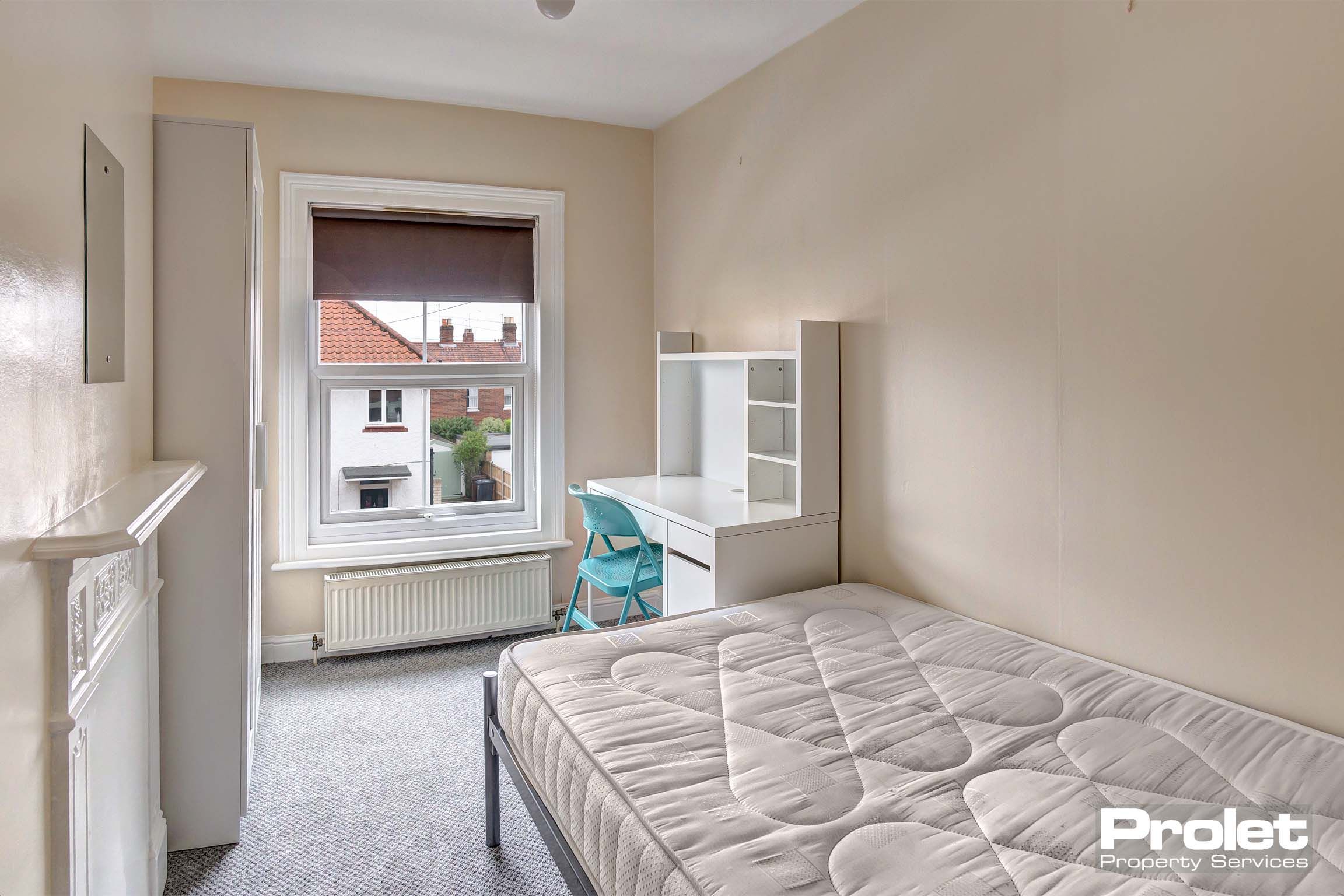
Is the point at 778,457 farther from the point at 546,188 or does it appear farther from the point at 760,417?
the point at 546,188

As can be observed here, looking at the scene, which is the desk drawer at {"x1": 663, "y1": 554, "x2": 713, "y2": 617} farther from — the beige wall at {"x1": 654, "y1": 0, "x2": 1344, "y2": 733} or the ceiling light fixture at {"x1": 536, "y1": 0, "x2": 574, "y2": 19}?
the ceiling light fixture at {"x1": 536, "y1": 0, "x2": 574, "y2": 19}

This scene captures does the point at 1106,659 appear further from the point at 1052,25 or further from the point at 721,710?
the point at 1052,25

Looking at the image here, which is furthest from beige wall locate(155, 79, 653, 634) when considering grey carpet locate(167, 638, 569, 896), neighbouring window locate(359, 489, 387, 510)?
grey carpet locate(167, 638, 569, 896)

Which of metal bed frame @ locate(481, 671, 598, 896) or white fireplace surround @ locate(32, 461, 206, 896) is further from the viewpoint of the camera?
metal bed frame @ locate(481, 671, 598, 896)

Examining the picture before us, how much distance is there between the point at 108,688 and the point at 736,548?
1712mm

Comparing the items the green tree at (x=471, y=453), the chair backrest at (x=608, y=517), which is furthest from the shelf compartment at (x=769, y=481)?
the green tree at (x=471, y=453)

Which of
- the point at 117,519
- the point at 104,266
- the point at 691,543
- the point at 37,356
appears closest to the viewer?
the point at 37,356

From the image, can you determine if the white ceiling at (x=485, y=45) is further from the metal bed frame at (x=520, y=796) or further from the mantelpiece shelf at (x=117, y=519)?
the metal bed frame at (x=520, y=796)

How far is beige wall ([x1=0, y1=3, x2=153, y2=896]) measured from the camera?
104 cm

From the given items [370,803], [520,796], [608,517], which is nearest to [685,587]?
[608,517]

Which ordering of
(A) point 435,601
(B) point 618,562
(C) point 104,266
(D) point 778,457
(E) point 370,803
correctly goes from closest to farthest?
(C) point 104,266
(E) point 370,803
(D) point 778,457
(B) point 618,562
(A) point 435,601

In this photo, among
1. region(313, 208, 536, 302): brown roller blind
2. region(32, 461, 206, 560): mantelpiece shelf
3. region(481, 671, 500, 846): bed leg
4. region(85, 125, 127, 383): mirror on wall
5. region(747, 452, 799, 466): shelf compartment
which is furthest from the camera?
region(313, 208, 536, 302): brown roller blind

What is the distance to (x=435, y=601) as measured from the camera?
3.77 m

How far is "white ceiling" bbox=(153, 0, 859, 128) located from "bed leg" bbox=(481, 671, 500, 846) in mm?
2255
